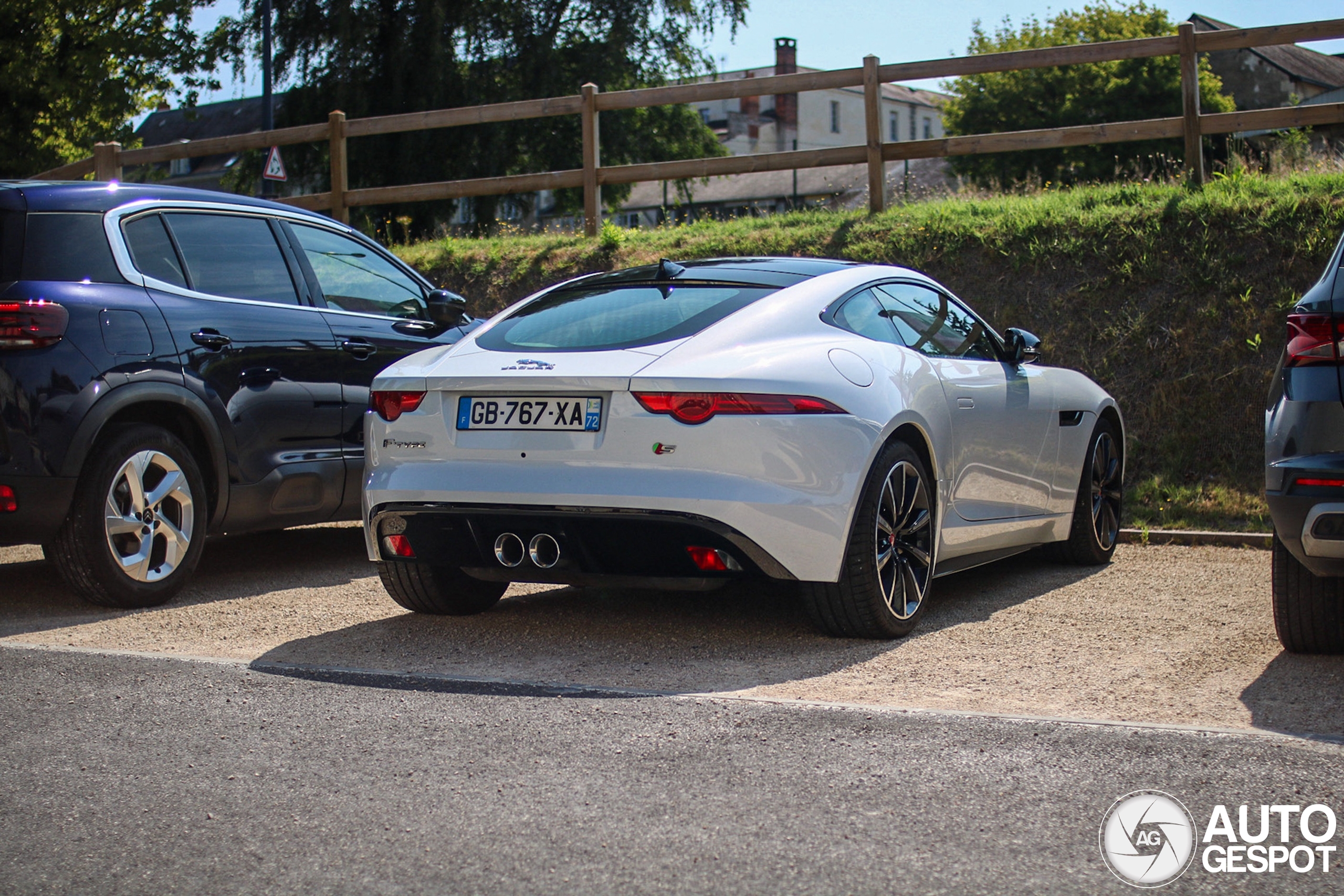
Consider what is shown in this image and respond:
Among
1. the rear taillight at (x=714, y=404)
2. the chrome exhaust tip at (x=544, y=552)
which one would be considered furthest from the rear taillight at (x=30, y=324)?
the rear taillight at (x=714, y=404)

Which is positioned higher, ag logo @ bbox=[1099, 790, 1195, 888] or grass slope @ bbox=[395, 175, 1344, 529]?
grass slope @ bbox=[395, 175, 1344, 529]

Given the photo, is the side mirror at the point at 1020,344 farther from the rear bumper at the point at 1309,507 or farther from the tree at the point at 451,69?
the tree at the point at 451,69

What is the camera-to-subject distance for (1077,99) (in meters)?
48.8

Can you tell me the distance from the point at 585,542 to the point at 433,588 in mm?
1055

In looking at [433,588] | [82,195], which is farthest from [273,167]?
[433,588]

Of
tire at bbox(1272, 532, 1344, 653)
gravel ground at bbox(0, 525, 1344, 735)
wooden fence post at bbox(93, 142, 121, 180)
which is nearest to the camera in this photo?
gravel ground at bbox(0, 525, 1344, 735)

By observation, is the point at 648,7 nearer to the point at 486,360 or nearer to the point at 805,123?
the point at 486,360

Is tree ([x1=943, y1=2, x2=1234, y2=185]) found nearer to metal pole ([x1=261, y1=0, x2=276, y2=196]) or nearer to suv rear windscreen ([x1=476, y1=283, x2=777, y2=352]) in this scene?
metal pole ([x1=261, y1=0, x2=276, y2=196])

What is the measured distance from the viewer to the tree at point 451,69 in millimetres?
28938

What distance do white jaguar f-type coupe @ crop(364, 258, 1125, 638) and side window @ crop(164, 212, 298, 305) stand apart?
1.70 m

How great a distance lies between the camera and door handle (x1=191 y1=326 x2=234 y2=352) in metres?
6.30

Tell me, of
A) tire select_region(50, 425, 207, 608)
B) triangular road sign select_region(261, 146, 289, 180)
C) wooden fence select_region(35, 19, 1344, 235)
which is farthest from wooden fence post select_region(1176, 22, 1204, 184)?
triangular road sign select_region(261, 146, 289, 180)

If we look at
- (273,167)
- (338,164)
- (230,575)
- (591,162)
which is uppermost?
(273,167)

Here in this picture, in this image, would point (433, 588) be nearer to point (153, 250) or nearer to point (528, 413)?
point (528, 413)
